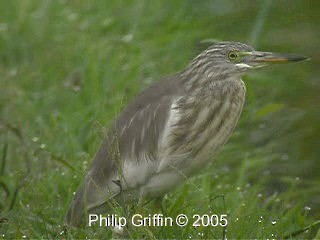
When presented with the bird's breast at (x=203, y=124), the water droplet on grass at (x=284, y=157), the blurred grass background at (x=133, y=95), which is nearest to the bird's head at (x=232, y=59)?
the bird's breast at (x=203, y=124)

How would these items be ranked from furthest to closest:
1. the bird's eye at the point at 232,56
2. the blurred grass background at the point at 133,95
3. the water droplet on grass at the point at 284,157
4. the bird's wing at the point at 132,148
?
the water droplet on grass at the point at 284,157 < the blurred grass background at the point at 133,95 < the bird's eye at the point at 232,56 < the bird's wing at the point at 132,148

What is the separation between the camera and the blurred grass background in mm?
6727

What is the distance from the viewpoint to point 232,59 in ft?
20.5

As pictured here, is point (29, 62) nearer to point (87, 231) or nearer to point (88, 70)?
point (88, 70)

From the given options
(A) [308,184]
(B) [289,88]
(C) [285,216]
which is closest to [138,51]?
(B) [289,88]

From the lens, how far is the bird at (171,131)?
6.03m

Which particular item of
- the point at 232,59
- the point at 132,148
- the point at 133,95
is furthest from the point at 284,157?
the point at 132,148

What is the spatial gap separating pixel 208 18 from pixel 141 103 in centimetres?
281

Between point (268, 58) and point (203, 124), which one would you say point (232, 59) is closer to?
point (268, 58)

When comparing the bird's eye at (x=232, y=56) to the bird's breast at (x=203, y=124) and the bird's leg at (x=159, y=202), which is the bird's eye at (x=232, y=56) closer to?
the bird's breast at (x=203, y=124)

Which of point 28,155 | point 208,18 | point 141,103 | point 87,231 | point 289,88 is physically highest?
point 208,18

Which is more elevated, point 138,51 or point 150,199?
point 138,51

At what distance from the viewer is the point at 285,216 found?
680cm

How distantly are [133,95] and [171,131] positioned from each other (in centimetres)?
217
